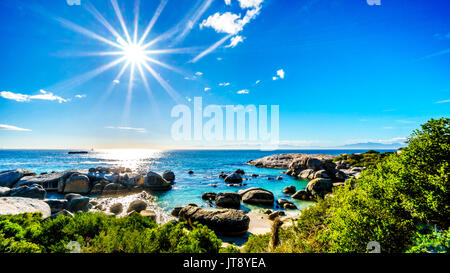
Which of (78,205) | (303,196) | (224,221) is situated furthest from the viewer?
(303,196)

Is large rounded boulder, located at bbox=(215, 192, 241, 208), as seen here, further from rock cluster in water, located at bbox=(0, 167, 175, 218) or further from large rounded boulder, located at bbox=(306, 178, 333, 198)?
large rounded boulder, located at bbox=(306, 178, 333, 198)

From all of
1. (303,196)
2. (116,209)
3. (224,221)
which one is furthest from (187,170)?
(224,221)

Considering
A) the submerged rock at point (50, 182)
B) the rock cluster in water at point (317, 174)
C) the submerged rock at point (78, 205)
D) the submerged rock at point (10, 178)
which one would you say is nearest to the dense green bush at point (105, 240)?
the submerged rock at point (78, 205)

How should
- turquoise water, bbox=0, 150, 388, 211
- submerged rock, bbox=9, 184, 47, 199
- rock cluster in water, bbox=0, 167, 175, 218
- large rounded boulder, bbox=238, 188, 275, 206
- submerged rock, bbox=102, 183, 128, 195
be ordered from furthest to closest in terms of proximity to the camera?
submerged rock, bbox=102, 183, 128, 195 → turquoise water, bbox=0, 150, 388, 211 → large rounded boulder, bbox=238, 188, 275, 206 → rock cluster in water, bbox=0, 167, 175, 218 → submerged rock, bbox=9, 184, 47, 199

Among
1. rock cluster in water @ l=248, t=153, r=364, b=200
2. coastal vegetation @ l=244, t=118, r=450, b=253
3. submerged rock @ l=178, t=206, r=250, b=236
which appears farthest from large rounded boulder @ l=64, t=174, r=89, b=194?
coastal vegetation @ l=244, t=118, r=450, b=253

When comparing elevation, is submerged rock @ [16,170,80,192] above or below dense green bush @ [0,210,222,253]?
below

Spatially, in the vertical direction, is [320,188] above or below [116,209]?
above

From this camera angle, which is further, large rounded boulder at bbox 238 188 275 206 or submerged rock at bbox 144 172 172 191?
submerged rock at bbox 144 172 172 191

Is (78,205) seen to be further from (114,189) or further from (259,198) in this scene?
(259,198)

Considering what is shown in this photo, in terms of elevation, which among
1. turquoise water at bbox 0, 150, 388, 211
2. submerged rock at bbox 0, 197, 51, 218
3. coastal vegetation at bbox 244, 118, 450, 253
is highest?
coastal vegetation at bbox 244, 118, 450, 253

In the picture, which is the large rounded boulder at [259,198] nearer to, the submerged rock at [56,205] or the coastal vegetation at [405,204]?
the coastal vegetation at [405,204]

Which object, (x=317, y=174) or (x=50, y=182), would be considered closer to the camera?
(x=50, y=182)

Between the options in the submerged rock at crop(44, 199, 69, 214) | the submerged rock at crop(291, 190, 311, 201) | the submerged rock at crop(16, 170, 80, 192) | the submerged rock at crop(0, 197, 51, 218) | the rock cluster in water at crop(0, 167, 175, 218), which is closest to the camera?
the submerged rock at crop(0, 197, 51, 218)
